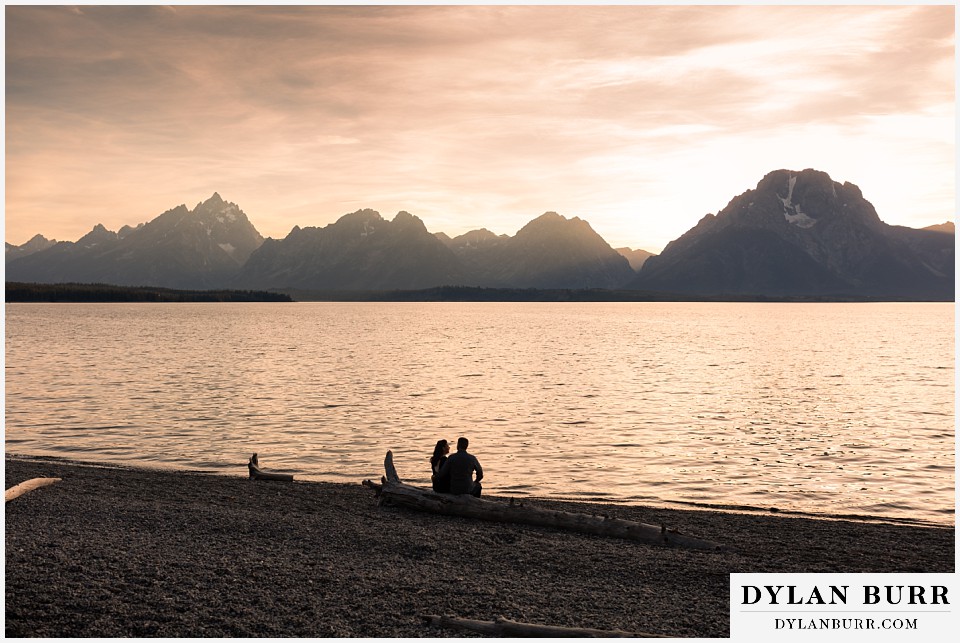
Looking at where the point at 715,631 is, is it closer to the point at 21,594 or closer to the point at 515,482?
the point at 21,594

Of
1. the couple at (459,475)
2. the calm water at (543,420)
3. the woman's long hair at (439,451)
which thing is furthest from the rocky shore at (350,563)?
the calm water at (543,420)

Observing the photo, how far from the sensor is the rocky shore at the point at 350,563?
42.9 ft

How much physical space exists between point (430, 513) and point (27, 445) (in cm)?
2272

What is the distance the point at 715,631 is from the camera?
13195mm

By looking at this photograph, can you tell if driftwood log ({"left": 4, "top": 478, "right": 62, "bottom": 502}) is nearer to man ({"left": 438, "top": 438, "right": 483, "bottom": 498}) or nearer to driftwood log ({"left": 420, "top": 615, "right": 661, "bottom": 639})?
man ({"left": 438, "top": 438, "right": 483, "bottom": 498})

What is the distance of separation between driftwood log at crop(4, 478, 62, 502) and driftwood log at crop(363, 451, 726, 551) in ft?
31.0

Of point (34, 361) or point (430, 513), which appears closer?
point (430, 513)

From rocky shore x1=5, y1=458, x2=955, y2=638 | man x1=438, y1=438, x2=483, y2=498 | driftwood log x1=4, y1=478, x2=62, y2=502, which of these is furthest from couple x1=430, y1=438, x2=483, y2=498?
driftwood log x1=4, y1=478, x2=62, y2=502

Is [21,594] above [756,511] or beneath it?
above

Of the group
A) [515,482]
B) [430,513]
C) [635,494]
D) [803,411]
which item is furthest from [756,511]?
[803,411]

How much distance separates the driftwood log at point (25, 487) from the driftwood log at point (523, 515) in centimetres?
946

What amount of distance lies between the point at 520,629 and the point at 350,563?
548cm

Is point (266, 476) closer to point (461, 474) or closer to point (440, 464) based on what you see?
point (440, 464)

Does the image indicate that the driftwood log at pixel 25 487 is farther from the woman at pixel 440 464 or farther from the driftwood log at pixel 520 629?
the driftwood log at pixel 520 629
